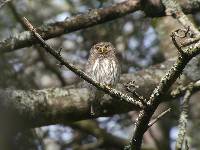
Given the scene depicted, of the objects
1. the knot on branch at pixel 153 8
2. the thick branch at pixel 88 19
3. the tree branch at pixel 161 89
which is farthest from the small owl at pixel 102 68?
the tree branch at pixel 161 89

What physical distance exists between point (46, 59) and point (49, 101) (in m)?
2.67

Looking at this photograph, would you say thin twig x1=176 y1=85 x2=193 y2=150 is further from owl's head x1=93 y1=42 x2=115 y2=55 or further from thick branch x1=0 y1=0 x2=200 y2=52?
owl's head x1=93 y1=42 x2=115 y2=55

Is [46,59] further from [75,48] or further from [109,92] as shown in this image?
[109,92]

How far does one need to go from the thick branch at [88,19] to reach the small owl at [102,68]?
1.22ft

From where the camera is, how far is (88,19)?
5.44 metres

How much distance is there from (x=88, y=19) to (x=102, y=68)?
0.49 m

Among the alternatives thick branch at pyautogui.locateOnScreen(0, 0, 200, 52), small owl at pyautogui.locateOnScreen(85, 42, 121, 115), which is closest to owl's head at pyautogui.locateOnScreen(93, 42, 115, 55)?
small owl at pyautogui.locateOnScreen(85, 42, 121, 115)

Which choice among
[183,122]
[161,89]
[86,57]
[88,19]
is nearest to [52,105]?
[88,19]

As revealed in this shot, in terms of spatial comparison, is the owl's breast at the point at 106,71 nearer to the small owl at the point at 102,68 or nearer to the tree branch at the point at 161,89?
the small owl at the point at 102,68

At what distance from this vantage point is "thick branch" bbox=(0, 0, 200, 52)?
5133mm

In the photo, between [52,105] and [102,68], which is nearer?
[52,105]

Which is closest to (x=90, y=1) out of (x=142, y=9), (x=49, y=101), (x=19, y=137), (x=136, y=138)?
(x=142, y=9)

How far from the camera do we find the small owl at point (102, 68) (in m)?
5.20

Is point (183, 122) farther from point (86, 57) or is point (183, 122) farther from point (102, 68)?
point (86, 57)
